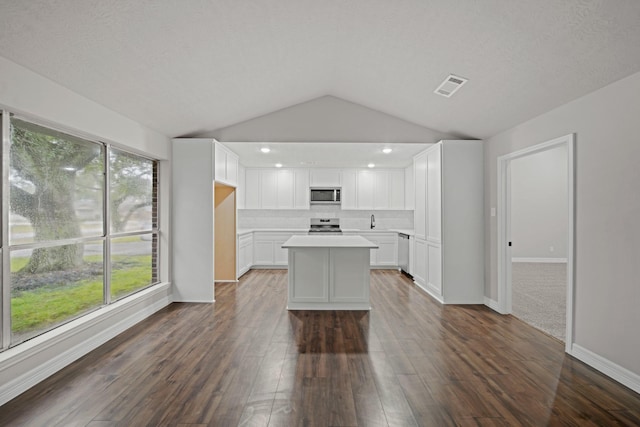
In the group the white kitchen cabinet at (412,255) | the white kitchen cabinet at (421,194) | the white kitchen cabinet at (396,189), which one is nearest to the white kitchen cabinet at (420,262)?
the white kitchen cabinet at (412,255)

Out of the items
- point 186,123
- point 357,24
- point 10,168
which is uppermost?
point 357,24

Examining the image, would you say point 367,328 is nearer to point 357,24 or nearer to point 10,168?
point 357,24

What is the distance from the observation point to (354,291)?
4.67m

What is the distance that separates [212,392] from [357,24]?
126 inches

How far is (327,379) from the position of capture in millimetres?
2707

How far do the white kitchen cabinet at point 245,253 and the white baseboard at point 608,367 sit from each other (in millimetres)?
5196

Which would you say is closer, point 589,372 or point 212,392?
point 212,392

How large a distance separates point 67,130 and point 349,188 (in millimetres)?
5837

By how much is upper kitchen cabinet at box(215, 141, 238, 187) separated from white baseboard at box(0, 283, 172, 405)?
2022 mm

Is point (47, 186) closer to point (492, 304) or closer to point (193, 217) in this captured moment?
point (193, 217)

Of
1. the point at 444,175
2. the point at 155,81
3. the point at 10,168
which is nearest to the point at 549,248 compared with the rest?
the point at 444,175

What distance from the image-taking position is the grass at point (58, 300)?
271 cm

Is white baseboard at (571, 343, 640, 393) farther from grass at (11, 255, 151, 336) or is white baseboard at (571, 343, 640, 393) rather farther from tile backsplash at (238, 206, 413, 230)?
tile backsplash at (238, 206, 413, 230)

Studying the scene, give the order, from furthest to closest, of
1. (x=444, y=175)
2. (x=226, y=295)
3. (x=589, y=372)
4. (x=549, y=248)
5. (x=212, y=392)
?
(x=549, y=248) < (x=226, y=295) < (x=444, y=175) < (x=589, y=372) < (x=212, y=392)
